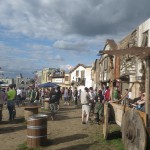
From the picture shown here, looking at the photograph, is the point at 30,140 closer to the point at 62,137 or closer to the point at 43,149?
the point at 43,149

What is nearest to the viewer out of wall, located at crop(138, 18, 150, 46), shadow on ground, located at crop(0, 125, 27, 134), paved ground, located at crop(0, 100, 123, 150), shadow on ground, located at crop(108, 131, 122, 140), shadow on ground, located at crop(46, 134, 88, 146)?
paved ground, located at crop(0, 100, 123, 150)

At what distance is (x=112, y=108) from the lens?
470 inches

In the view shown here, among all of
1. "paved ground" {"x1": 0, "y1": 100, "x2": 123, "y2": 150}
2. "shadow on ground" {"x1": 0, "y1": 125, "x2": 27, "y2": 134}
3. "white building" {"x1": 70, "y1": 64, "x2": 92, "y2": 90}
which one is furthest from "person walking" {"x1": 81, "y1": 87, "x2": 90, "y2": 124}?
"white building" {"x1": 70, "y1": 64, "x2": 92, "y2": 90}

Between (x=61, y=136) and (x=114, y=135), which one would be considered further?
(x=61, y=136)

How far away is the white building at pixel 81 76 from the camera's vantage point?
235 ft

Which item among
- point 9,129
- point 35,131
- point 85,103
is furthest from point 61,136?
point 85,103

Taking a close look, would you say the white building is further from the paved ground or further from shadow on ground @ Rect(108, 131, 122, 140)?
shadow on ground @ Rect(108, 131, 122, 140)

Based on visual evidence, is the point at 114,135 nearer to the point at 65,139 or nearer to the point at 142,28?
the point at 65,139

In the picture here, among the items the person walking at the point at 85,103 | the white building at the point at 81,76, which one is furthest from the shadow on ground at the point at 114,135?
the white building at the point at 81,76

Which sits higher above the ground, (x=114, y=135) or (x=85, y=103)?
(x=85, y=103)

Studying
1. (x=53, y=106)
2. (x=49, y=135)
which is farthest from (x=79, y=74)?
(x=49, y=135)

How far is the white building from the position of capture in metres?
71.6

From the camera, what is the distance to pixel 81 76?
77.4 m

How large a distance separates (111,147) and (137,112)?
8.56ft
